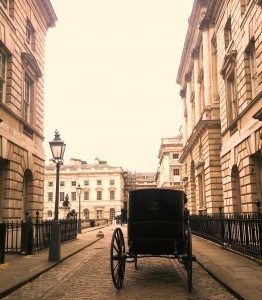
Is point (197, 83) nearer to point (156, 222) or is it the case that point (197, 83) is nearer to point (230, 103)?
point (230, 103)

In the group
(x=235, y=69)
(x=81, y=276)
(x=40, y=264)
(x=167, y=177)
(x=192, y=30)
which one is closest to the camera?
(x=81, y=276)

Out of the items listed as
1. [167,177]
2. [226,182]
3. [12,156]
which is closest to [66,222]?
[12,156]

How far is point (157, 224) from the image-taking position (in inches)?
332

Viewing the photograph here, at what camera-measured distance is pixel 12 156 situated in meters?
17.0

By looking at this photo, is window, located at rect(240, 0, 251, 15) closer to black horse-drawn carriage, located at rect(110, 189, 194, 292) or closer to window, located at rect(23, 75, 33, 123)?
window, located at rect(23, 75, 33, 123)

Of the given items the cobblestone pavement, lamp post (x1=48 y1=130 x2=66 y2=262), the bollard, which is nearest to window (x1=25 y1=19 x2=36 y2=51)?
lamp post (x1=48 y1=130 x2=66 y2=262)

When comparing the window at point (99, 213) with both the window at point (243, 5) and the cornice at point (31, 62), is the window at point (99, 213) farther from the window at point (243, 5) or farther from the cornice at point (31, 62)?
the window at point (243, 5)

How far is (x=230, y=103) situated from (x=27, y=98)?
1095 cm

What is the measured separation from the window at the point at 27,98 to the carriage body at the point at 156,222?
13.2 meters

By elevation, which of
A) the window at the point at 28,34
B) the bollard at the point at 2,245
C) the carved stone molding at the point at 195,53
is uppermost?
the carved stone molding at the point at 195,53

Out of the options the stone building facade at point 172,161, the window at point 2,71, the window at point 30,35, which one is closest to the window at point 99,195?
the stone building facade at point 172,161

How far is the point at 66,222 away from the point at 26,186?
281 centimetres

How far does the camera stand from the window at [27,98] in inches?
806

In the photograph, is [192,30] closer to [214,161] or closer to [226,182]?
[214,161]
